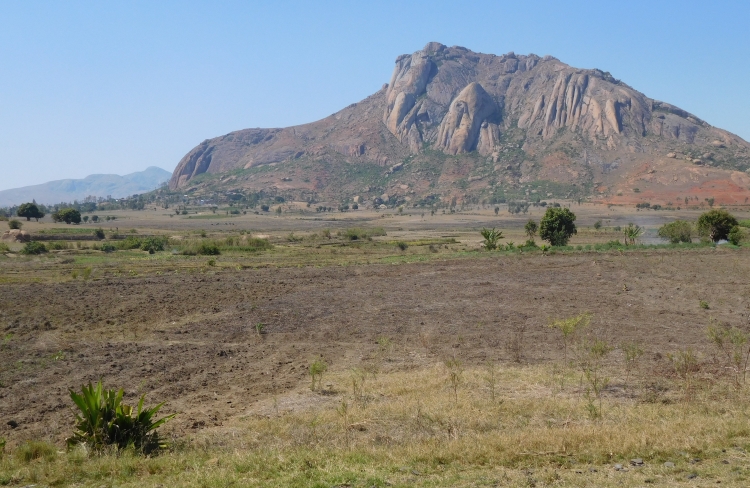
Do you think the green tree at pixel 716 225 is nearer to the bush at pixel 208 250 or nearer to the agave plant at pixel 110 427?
the bush at pixel 208 250

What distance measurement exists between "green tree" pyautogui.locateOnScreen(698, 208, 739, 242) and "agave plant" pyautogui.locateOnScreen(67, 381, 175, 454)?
58.8m

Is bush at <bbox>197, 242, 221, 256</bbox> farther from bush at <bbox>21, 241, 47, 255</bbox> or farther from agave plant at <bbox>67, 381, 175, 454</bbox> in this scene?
agave plant at <bbox>67, 381, 175, 454</bbox>

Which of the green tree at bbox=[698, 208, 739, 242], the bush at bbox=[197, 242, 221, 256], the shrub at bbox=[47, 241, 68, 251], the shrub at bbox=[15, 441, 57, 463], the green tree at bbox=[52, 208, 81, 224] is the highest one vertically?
the green tree at bbox=[52, 208, 81, 224]

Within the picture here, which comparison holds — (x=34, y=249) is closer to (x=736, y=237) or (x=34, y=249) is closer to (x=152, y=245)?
(x=152, y=245)

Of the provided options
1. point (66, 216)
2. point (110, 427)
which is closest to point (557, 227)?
point (110, 427)

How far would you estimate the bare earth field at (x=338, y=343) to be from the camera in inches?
368

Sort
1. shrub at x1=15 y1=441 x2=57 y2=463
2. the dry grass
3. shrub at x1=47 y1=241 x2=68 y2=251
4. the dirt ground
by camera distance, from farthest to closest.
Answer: shrub at x1=47 y1=241 x2=68 y2=251 < the dirt ground < shrub at x1=15 y1=441 x2=57 y2=463 < the dry grass

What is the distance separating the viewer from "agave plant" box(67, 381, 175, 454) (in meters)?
8.66

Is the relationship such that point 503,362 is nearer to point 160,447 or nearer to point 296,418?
point 296,418

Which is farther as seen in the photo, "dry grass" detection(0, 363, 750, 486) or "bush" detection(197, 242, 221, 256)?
"bush" detection(197, 242, 221, 256)

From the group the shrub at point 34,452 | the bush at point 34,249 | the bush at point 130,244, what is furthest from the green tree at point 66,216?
the shrub at point 34,452

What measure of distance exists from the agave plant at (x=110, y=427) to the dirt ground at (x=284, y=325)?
98 centimetres

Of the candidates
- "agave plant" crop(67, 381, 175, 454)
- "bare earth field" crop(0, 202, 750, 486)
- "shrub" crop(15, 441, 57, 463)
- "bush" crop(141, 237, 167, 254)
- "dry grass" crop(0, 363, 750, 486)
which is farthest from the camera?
"bush" crop(141, 237, 167, 254)

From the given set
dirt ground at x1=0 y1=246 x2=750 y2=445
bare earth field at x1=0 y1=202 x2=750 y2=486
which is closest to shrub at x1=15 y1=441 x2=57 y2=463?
bare earth field at x1=0 y1=202 x2=750 y2=486
